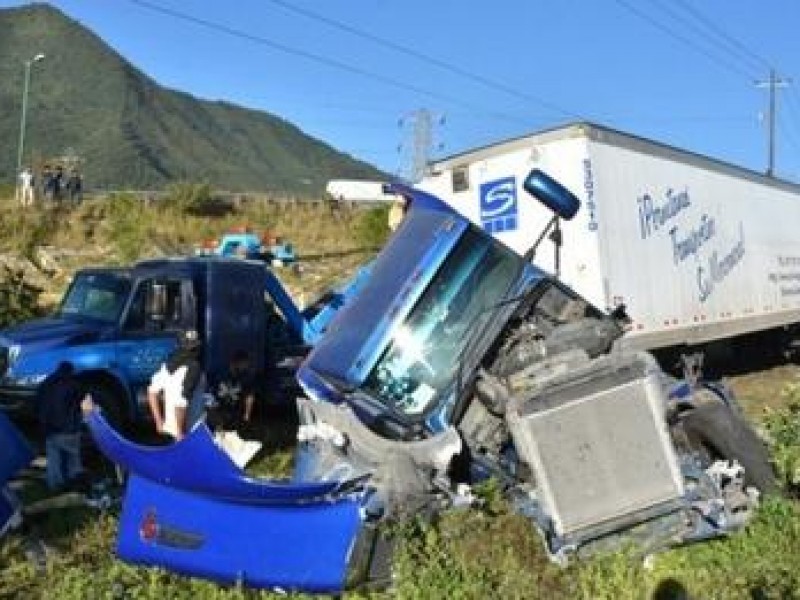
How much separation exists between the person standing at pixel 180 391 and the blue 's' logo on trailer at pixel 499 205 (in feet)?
15.1

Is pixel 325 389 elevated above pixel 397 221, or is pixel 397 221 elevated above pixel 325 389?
pixel 397 221

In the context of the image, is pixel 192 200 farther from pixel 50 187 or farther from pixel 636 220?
pixel 636 220

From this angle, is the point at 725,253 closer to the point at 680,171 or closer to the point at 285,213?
the point at 680,171

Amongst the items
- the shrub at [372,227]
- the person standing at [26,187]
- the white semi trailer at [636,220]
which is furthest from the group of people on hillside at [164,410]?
the person standing at [26,187]

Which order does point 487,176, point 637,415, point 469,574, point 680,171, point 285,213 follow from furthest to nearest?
point 285,213
point 680,171
point 487,176
point 637,415
point 469,574

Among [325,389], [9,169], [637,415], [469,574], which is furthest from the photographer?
[9,169]

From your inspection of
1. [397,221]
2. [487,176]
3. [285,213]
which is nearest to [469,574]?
[397,221]

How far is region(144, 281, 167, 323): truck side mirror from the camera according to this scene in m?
12.5

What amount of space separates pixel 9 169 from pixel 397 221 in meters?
140

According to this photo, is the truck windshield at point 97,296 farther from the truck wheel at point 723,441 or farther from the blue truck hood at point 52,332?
the truck wheel at point 723,441

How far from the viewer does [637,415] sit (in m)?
→ 6.55

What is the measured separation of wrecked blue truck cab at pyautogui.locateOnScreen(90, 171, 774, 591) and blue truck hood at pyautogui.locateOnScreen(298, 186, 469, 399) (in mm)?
13

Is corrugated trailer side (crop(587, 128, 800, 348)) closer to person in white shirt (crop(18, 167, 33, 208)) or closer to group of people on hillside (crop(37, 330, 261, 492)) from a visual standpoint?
group of people on hillside (crop(37, 330, 261, 492))

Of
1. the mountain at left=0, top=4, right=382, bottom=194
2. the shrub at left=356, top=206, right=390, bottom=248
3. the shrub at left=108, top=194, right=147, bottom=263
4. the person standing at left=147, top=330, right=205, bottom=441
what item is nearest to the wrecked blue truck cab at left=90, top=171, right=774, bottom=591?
the person standing at left=147, top=330, right=205, bottom=441
